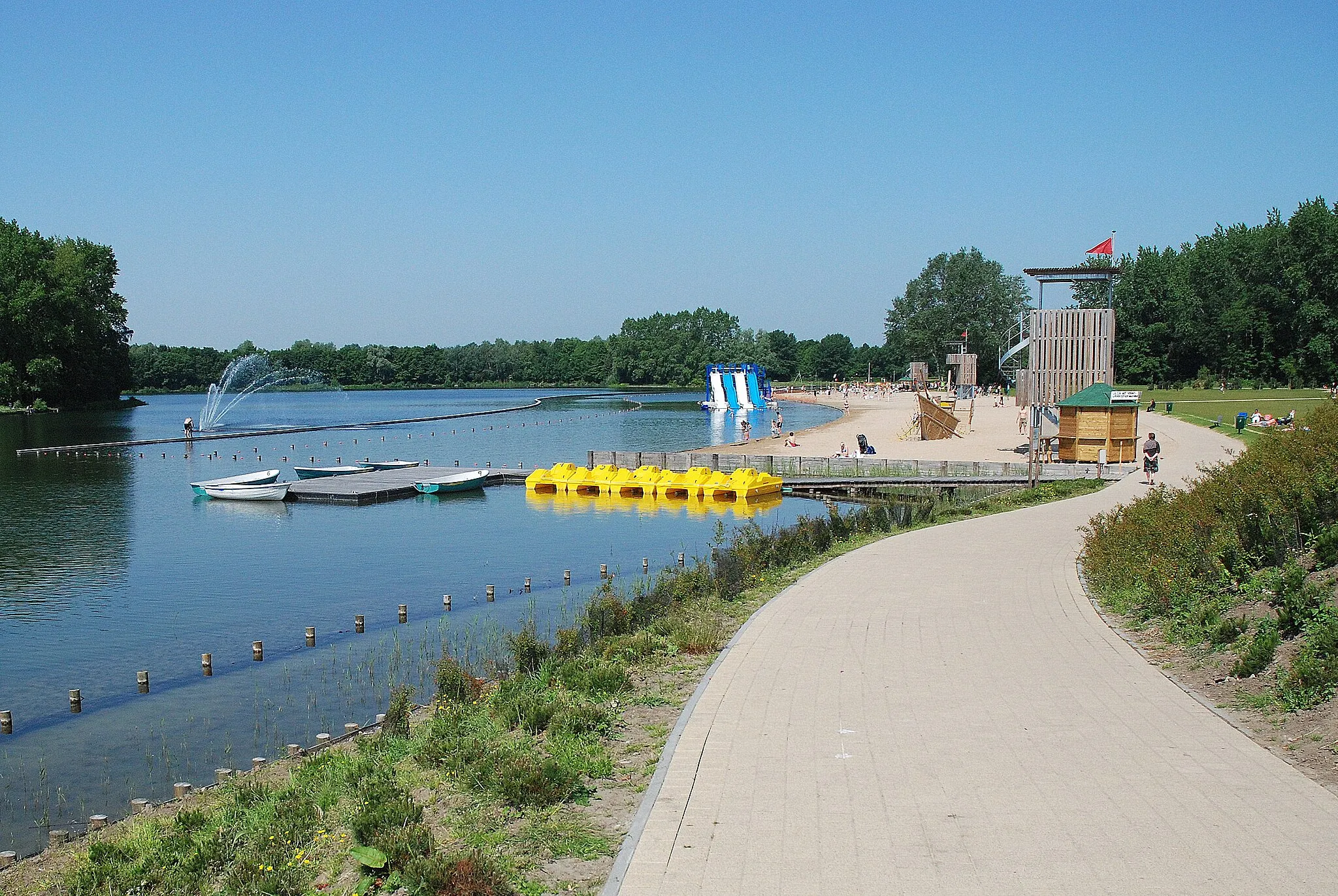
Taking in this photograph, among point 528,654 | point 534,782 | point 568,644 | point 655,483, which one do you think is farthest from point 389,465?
point 534,782

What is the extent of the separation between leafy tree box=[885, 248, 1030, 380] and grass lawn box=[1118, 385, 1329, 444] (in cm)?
3705

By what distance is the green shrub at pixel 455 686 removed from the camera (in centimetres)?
1176

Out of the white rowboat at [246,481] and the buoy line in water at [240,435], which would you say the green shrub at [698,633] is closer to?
the white rowboat at [246,481]

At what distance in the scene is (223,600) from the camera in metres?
22.5

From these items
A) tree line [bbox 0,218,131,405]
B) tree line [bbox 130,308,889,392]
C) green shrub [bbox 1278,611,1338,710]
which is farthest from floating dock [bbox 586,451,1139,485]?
tree line [bbox 130,308,889,392]

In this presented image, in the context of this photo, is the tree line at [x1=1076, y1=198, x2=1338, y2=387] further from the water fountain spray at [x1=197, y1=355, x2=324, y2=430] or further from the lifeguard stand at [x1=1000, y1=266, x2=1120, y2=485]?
the water fountain spray at [x1=197, y1=355, x2=324, y2=430]

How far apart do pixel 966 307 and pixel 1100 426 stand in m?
90.1

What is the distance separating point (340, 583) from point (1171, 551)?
1717 centimetres

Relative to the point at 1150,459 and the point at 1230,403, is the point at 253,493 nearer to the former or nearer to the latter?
the point at 1150,459

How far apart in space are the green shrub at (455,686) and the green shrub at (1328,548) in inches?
370

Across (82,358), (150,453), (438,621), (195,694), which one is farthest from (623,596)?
(82,358)

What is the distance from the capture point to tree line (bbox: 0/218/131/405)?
91.2 m

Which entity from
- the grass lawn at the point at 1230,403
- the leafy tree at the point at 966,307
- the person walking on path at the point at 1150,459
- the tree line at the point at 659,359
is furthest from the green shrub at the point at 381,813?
the tree line at the point at 659,359

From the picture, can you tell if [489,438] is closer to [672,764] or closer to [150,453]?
[150,453]
